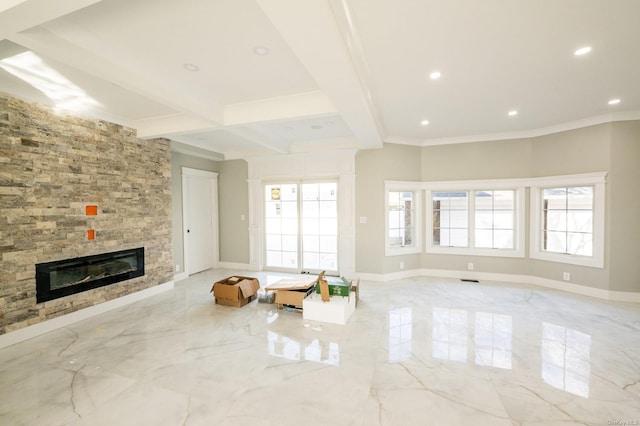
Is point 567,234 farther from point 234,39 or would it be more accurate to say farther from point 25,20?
point 25,20

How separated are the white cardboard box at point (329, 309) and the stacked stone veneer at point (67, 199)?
295 centimetres

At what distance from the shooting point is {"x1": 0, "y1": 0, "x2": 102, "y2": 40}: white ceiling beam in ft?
5.16

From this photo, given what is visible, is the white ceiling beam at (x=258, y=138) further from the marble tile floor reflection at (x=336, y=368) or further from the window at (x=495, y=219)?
the window at (x=495, y=219)

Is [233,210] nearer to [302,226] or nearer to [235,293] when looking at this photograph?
[302,226]

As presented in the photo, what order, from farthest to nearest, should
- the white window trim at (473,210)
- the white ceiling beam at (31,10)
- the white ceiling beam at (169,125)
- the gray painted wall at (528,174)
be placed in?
the white window trim at (473,210)
the gray painted wall at (528,174)
the white ceiling beam at (169,125)
the white ceiling beam at (31,10)

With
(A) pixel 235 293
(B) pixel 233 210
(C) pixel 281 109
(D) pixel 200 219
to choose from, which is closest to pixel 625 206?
(C) pixel 281 109

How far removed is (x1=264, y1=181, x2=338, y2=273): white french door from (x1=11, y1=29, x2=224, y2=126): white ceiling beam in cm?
282

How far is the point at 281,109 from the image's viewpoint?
3.38 metres

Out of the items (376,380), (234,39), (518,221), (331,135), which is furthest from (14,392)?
(518,221)

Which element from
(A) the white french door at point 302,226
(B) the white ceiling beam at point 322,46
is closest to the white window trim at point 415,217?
(A) the white french door at point 302,226

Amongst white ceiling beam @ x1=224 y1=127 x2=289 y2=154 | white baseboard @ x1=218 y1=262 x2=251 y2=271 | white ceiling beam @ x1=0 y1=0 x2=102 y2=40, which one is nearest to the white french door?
white baseboard @ x1=218 y1=262 x2=251 y2=271

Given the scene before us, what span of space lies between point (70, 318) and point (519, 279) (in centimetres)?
727

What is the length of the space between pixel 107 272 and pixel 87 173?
147 cm

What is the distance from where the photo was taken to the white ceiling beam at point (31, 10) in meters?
1.57
